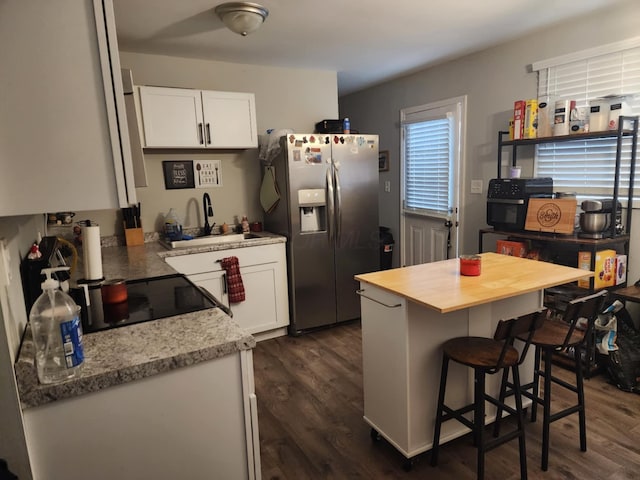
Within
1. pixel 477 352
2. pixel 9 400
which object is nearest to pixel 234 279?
pixel 477 352

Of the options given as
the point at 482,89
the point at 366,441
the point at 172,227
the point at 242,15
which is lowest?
the point at 366,441

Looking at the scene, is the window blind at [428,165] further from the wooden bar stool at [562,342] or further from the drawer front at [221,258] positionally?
the wooden bar stool at [562,342]

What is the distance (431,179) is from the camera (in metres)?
4.45

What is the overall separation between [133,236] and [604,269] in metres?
3.55

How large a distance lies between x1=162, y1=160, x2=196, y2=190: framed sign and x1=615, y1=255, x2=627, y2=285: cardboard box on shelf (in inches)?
134

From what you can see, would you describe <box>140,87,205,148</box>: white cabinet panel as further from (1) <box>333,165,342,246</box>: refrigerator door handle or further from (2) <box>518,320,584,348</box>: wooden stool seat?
(2) <box>518,320,584,348</box>: wooden stool seat

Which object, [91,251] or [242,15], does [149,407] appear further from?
[242,15]

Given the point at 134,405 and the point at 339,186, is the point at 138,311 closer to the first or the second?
the point at 134,405

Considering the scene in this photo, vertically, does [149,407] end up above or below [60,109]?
below

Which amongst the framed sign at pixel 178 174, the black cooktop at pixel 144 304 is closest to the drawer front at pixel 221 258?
the framed sign at pixel 178 174

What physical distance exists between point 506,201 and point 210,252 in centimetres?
234

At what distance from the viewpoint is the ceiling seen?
261 cm

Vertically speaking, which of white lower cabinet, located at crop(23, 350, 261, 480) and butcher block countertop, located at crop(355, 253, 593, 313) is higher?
butcher block countertop, located at crop(355, 253, 593, 313)

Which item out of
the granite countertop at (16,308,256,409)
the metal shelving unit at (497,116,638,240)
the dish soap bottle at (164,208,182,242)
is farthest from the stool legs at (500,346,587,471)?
the dish soap bottle at (164,208,182,242)
